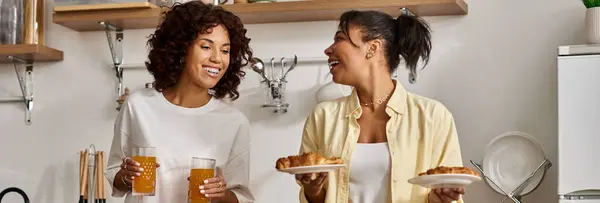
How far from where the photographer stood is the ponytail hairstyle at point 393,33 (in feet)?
8.62

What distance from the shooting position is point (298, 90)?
3648mm

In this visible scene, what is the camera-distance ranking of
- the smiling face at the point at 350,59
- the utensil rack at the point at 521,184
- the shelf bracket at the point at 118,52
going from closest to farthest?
the smiling face at the point at 350,59 → the utensil rack at the point at 521,184 → the shelf bracket at the point at 118,52

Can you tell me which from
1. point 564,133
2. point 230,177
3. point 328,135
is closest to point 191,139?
point 230,177

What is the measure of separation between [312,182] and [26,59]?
1.90 meters

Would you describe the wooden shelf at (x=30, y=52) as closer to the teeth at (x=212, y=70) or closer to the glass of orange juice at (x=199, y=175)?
the teeth at (x=212, y=70)

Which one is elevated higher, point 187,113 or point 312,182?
point 187,113

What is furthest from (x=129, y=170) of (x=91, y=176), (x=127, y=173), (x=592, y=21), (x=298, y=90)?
(x=592, y=21)

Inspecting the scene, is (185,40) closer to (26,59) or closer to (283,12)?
(283,12)

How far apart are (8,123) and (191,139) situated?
145 centimetres

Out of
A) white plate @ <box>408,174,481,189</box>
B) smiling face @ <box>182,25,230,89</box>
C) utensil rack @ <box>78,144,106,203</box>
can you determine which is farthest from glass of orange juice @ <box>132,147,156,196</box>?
utensil rack @ <box>78,144,106,203</box>

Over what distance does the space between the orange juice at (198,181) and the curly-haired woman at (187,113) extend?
15cm

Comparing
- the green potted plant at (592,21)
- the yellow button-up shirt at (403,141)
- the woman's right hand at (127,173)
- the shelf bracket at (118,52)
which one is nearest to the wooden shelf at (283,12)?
the shelf bracket at (118,52)

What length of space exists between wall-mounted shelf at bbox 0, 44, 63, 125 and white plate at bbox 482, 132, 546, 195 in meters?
1.68

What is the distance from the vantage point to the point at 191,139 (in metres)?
2.83
